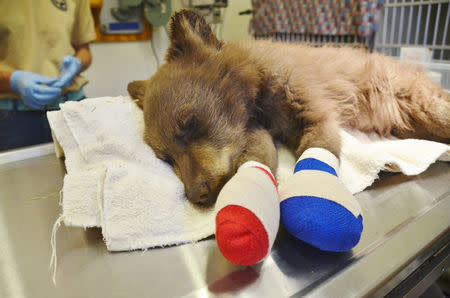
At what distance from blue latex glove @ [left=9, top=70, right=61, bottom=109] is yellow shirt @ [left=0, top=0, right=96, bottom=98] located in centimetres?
2

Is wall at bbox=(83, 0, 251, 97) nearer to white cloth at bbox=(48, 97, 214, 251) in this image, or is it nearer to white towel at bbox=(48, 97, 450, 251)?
white towel at bbox=(48, 97, 450, 251)

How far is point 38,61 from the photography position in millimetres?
1080

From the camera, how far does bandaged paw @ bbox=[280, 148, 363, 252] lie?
0.49 meters

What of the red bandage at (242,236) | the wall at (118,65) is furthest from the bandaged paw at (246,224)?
the wall at (118,65)

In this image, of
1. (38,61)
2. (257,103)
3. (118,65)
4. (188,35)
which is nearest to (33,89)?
(38,61)

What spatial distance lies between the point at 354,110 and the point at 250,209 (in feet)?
2.12

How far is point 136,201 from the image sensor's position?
65 centimetres

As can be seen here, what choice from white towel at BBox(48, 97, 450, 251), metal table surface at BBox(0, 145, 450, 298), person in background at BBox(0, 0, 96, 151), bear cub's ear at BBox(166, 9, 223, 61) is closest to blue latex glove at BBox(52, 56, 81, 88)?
person in background at BBox(0, 0, 96, 151)

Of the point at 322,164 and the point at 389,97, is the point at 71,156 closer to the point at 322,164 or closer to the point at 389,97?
the point at 322,164

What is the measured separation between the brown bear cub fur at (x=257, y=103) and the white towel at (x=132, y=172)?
0.15 ft

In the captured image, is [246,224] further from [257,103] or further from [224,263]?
[257,103]

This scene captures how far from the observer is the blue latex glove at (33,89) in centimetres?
105

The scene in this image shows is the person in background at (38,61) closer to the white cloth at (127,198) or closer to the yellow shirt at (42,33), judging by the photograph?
the yellow shirt at (42,33)

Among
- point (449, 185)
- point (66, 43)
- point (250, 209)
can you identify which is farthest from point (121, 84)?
point (449, 185)
